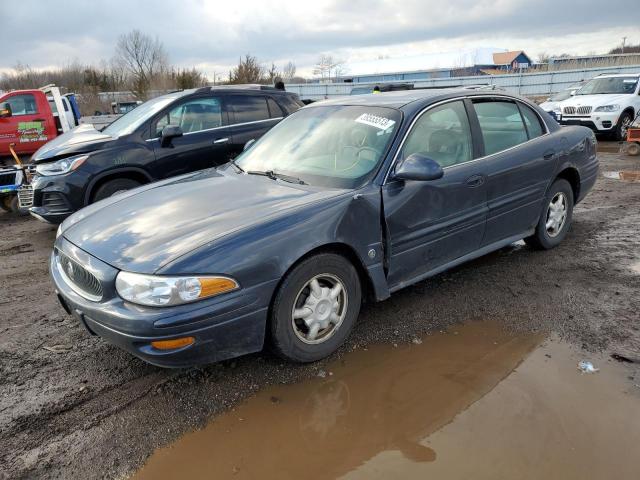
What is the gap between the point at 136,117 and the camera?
21.7 feet

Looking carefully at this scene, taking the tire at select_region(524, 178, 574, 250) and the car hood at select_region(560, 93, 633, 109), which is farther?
the car hood at select_region(560, 93, 633, 109)

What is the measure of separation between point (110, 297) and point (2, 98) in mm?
11081

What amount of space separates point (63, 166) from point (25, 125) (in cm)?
663

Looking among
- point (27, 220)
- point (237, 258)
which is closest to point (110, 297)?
point (237, 258)

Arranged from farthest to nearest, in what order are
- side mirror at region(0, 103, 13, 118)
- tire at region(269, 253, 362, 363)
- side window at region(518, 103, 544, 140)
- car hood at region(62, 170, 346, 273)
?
side mirror at region(0, 103, 13, 118), side window at region(518, 103, 544, 140), tire at region(269, 253, 362, 363), car hood at region(62, 170, 346, 273)

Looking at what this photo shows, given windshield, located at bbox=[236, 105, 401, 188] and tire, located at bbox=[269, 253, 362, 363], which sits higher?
windshield, located at bbox=[236, 105, 401, 188]

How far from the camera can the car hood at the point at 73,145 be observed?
5.90 metres

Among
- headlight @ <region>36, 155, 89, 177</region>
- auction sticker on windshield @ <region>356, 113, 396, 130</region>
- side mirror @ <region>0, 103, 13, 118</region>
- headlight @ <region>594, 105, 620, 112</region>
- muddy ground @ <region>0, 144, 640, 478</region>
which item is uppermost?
side mirror @ <region>0, 103, 13, 118</region>

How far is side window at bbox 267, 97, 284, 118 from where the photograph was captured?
7.21m

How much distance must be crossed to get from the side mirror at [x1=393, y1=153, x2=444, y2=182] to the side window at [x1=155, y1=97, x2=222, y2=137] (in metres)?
4.21

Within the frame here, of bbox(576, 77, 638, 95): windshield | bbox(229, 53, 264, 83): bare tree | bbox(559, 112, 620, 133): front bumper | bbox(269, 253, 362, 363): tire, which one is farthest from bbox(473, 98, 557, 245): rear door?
bbox(229, 53, 264, 83): bare tree

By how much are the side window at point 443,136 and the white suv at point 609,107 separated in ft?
Result: 37.7

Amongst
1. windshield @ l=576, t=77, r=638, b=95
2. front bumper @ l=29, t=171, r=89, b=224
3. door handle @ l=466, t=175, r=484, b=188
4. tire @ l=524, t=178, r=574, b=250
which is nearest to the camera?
door handle @ l=466, t=175, r=484, b=188

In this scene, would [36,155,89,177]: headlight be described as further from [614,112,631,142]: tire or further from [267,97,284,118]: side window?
[614,112,631,142]: tire
